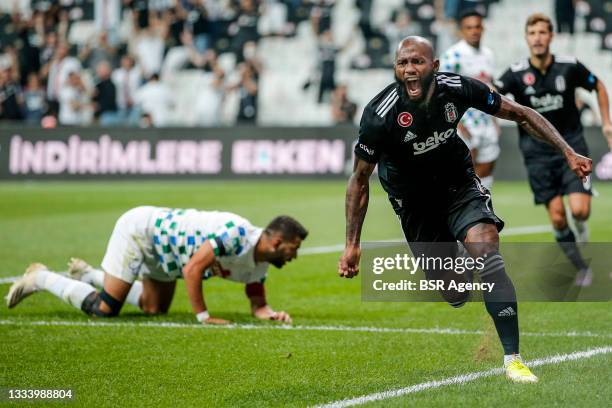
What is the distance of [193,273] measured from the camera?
8.64 m

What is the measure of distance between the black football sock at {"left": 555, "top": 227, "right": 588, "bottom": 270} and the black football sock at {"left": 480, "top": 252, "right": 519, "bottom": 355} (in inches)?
187

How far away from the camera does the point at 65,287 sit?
9.60 metres

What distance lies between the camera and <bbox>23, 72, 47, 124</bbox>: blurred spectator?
2814 centimetres

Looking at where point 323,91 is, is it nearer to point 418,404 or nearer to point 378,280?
point 378,280

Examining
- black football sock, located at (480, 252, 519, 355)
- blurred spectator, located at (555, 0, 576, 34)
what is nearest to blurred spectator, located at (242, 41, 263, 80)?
blurred spectator, located at (555, 0, 576, 34)

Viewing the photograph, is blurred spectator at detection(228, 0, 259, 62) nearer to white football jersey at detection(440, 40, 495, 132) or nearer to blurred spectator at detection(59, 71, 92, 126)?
blurred spectator at detection(59, 71, 92, 126)

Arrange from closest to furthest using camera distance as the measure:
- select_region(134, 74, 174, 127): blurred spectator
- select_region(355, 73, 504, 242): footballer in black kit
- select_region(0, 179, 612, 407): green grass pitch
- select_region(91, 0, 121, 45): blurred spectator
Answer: select_region(0, 179, 612, 407): green grass pitch
select_region(355, 73, 504, 242): footballer in black kit
select_region(134, 74, 174, 127): blurred spectator
select_region(91, 0, 121, 45): blurred spectator

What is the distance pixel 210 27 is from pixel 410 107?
23.4 meters

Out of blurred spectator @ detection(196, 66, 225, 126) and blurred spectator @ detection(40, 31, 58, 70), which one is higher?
blurred spectator @ detection(40, 31, 58, 70)

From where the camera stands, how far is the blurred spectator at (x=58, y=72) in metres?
28.5

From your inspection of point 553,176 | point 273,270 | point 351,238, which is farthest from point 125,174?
point 351,238

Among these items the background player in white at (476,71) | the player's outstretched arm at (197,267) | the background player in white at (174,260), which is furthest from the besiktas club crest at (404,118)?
the background player in white at (476,71)

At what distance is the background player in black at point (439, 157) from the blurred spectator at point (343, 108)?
18.7 metres

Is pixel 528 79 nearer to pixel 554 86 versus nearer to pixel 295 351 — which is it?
pixel 554 86
